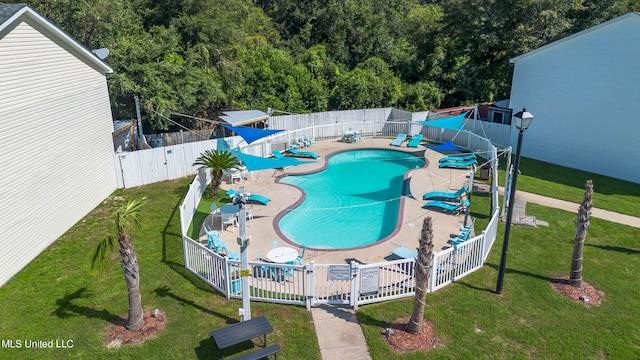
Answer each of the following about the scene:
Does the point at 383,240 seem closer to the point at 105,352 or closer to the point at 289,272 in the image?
the point at 289,272

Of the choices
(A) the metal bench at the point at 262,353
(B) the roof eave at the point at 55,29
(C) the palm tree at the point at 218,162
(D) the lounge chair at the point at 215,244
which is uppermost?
(B) the roof eave at the point at 55,29

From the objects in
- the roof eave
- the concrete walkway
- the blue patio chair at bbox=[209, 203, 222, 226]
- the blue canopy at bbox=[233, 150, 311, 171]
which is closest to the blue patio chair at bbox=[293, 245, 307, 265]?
the concrete walkway

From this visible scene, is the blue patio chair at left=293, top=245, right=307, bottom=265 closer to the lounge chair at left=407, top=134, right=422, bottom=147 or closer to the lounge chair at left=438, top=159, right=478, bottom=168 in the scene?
the lounge chair at left=438, top=159, right=478, bottom=168

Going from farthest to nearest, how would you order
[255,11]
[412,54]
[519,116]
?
[255,11], [412,54], [519,116]

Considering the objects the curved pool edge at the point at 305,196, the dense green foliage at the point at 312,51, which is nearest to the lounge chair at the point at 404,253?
the curved pool edge at the point at 305,196

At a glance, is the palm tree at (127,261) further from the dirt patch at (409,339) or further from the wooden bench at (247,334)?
the dirt patch at (409,339)

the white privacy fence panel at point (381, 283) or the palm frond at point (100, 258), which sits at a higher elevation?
the palm frond at point (100, 258)

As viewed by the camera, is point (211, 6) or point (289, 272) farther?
point (211, 6)

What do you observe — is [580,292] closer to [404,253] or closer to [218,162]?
[404,253]

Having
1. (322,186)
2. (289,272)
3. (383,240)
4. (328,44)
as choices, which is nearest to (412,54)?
(328,44)
